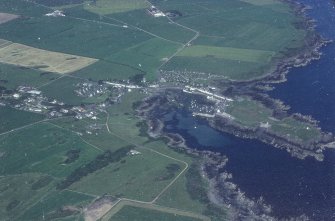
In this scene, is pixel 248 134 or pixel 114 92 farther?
pixel 114 92

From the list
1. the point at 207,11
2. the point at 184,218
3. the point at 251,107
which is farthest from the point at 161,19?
the point at 184,218

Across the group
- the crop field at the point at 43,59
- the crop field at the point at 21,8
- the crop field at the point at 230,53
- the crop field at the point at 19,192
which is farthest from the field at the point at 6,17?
the crop field at the point at 19,192

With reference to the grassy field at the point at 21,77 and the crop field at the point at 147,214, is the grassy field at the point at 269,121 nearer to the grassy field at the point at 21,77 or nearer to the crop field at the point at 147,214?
the crop field at the point at 147,214

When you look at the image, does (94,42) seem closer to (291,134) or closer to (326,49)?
(326,49)

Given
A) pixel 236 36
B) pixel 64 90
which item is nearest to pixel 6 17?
pixel 64 90

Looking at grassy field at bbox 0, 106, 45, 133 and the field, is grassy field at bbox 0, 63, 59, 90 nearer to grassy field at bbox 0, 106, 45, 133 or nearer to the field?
grassy field at bbox 0, 106, 45, 133

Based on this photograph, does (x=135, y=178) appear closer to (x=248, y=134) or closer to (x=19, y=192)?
(x=19, y=192)

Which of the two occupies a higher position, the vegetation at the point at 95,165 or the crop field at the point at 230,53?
the crop field at the point at 230,53

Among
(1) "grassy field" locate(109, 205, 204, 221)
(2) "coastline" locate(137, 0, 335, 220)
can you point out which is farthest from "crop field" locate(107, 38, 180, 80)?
(1) "grassy field" locate(109, 205, 204, 221)
